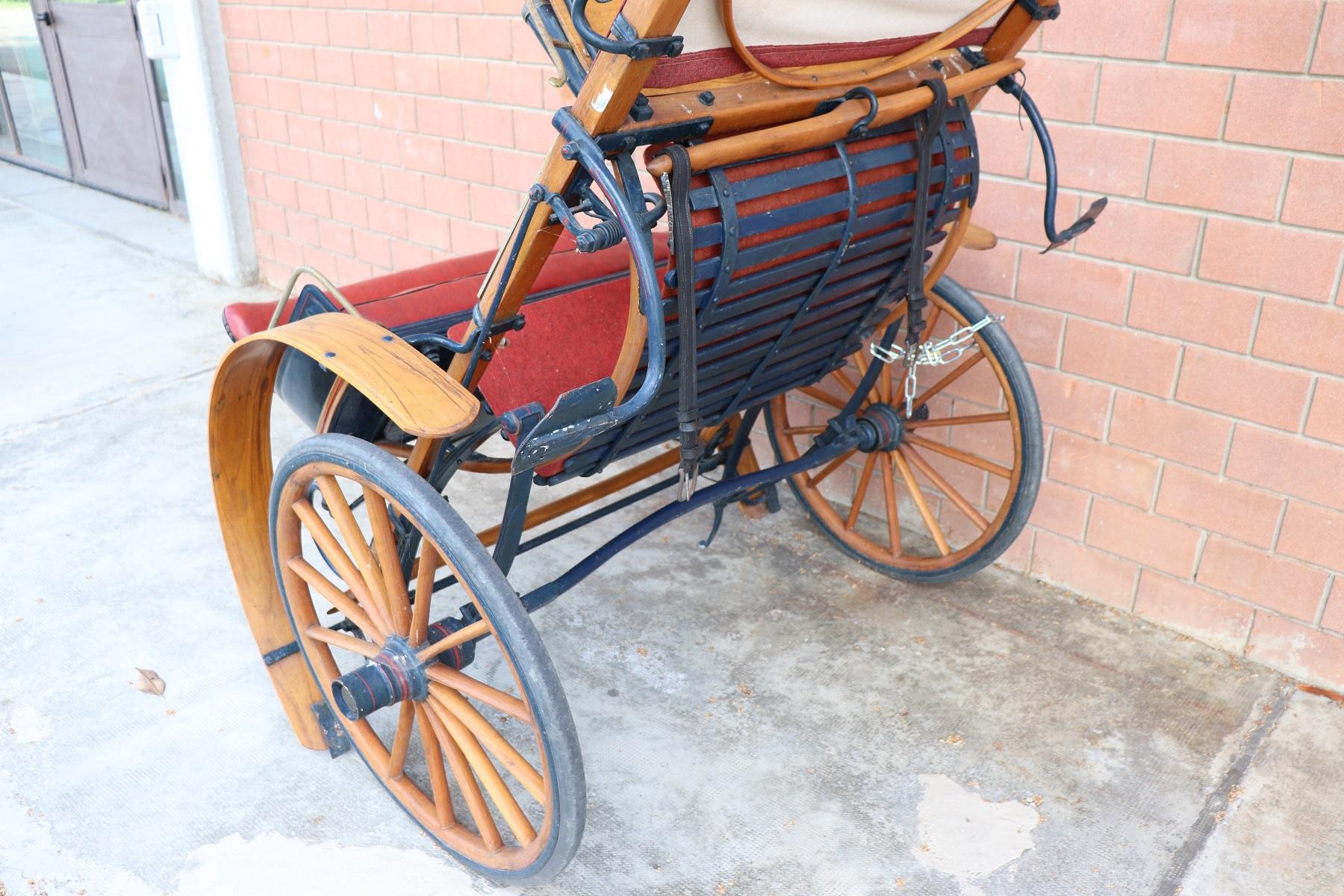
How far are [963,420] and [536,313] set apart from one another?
96 cm

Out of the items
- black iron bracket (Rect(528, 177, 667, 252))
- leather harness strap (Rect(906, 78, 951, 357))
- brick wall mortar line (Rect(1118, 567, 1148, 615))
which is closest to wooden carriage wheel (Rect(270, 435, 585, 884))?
black iron bracket (Rect(528, 177, 667, 252))

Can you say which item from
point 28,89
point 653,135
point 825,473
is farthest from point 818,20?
point 28,89

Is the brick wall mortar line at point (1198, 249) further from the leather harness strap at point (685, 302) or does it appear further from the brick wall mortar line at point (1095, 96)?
the leather harness strap at point (685, 302)

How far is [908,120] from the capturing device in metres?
1.68

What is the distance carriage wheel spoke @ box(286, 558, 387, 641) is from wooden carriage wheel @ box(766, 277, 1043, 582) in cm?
116

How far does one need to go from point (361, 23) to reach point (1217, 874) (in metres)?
3.39

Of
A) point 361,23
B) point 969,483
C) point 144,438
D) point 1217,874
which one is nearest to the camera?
point 1217,874

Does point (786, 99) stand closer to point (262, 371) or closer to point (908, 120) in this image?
point (908, 120)

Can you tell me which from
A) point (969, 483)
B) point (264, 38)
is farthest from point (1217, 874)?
point (264, 38)

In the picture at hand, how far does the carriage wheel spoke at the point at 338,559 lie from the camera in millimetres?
1806

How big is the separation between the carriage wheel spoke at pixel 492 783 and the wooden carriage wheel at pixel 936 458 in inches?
45.9

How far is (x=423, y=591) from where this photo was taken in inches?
66.0

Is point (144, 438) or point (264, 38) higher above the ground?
point (264, 38)

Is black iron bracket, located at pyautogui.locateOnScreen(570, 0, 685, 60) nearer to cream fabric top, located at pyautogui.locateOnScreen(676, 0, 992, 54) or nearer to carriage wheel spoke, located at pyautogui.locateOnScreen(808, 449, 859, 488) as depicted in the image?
cream fabric top, located at pyautogui.locateOnScreen(676, 0, 992, 54)
